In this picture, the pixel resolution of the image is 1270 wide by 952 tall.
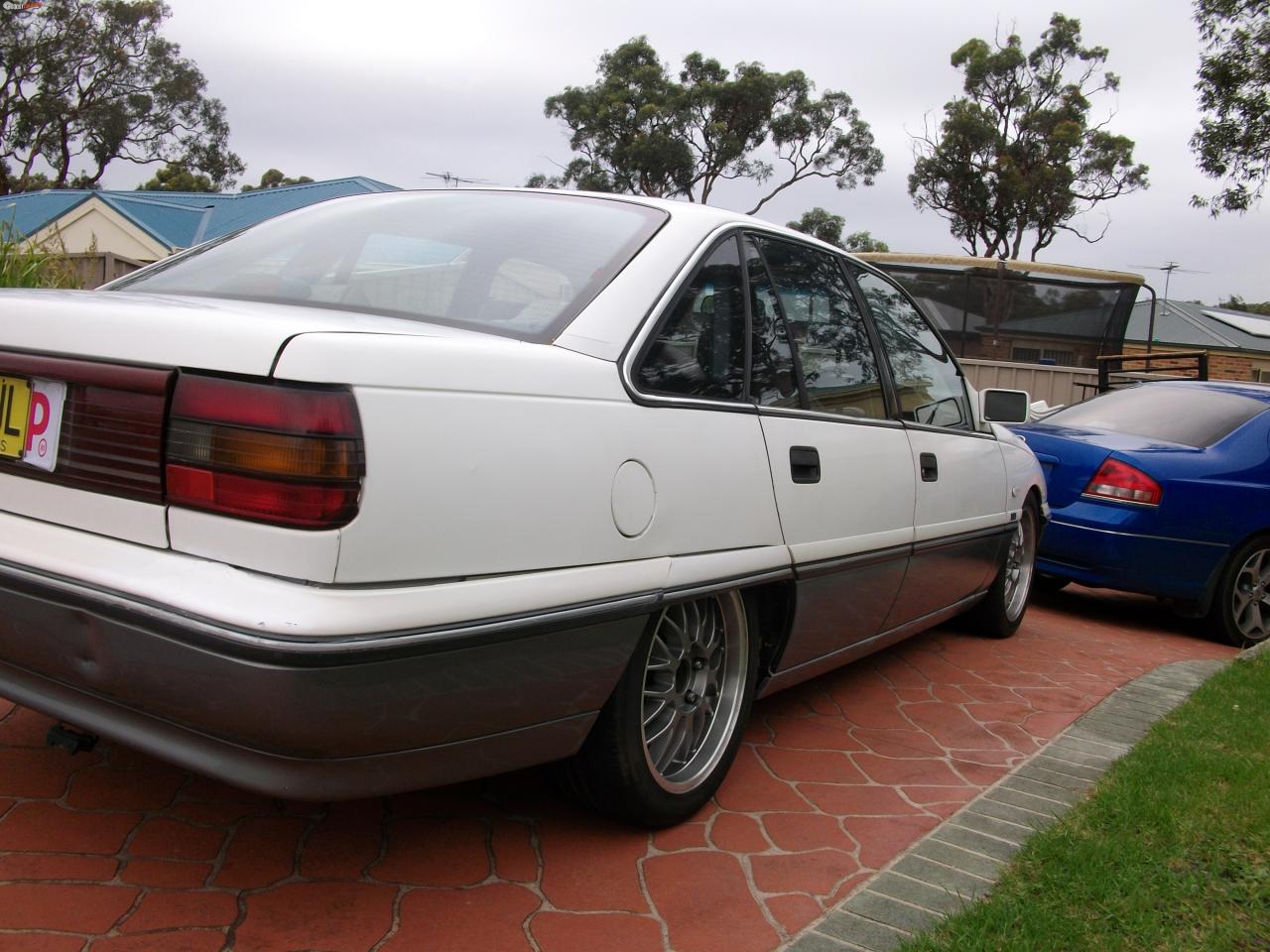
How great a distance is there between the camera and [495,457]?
6.97ft

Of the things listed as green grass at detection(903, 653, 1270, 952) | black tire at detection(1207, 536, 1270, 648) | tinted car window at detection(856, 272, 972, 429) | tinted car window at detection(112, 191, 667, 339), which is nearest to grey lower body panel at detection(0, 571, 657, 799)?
tinted car window at detection(112, 191, 667, 339)

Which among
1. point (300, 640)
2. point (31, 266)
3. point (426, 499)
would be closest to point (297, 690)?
point (300, 640)

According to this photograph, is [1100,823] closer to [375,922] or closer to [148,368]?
→ [375,922]

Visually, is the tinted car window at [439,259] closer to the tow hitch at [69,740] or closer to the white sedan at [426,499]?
the white sedan at [426,499]

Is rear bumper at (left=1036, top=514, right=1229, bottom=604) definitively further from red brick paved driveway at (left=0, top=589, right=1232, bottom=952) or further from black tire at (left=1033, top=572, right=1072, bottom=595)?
red brick paved driveway at (left=0, top=589, right=1232, bottom=952)

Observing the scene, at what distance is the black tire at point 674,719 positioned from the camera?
8.55 ft

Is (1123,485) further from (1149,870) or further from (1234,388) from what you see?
(1149,870)

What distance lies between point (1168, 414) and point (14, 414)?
6.36 m

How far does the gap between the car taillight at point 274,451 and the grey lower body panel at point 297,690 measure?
0.23 m

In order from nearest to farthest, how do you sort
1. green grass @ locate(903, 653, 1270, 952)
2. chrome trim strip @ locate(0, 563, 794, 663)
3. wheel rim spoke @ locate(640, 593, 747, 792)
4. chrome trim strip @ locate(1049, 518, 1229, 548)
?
chrome trim strip @ locate(0, 563, 794, 663) → green grass @ locate(903, 653, 1270, 952) → wheel rim spoke @ locate(640, 593, 747, 792) → chrome trim strip @ locate(1049, 518, 1229, 548)

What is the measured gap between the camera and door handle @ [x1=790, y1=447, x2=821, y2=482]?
3.11 meters

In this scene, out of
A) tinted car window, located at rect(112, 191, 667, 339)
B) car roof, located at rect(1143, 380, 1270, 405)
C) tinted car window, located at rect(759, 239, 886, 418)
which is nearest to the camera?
tinted car window, located at rect(112, 191, 667, 339)

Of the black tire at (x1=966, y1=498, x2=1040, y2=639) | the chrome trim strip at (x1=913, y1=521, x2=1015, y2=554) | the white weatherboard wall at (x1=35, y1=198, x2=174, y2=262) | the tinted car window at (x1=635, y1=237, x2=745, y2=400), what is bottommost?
the black tire at (x1=966, y1=498, x2=1040, y2=639)

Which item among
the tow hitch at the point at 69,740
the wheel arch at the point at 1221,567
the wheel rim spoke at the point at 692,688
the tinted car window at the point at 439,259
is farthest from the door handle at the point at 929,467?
the wheel arch at the point at 1221,567
